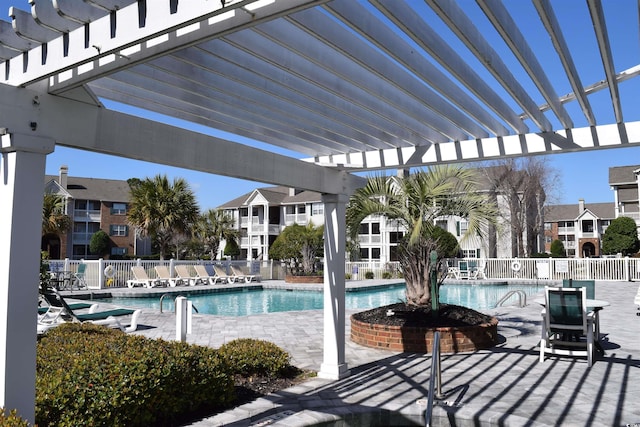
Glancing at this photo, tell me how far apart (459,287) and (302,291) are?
811 cm

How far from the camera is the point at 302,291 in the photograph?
23.7m

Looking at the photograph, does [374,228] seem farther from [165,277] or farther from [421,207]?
[421,207]

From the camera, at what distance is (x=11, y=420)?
9.87 ft

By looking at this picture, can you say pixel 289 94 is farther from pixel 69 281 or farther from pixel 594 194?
pixel 594 194

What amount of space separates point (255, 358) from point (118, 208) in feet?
145

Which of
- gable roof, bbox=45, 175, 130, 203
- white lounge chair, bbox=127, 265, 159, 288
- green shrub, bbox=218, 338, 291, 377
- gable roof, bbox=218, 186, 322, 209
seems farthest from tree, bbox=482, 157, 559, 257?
gable roof, bbox=45, 175, 130, 203

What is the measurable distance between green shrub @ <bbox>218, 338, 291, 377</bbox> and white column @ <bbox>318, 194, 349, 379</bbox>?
0.58m

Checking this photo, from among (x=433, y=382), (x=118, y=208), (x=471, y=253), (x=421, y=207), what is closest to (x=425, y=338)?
(x=421, y=207)

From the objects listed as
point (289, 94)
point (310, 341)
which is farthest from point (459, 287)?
point (289, 94)

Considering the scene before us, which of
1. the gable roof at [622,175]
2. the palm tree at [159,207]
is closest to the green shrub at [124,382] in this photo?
the palm tree at [159,207]

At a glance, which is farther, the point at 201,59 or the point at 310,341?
the point at 310,341

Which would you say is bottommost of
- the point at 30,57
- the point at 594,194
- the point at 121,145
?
the point at 121,145

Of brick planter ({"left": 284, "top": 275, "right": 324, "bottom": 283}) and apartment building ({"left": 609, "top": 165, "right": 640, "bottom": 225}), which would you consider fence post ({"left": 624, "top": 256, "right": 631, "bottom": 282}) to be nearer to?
brick planter ({"left": 284, "top": 275, "right": 324, "bottom": 283})

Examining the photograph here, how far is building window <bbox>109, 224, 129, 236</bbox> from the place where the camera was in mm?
46188
